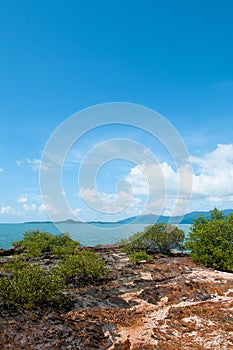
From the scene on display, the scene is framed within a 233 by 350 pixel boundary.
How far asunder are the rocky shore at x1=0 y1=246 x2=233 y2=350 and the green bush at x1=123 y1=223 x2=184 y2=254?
14.1 m

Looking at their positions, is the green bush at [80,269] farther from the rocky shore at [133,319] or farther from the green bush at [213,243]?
the green bush at [213,243]

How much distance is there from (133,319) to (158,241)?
20.4 m

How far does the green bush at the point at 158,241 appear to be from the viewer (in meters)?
30.5

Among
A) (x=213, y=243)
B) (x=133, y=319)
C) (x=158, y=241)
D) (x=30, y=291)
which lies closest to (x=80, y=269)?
(x=30, y=291)

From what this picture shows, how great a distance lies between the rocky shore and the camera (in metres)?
8.61

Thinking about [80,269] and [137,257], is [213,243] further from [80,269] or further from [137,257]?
[80,269]

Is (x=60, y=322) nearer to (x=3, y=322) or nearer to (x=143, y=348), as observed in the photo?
(x=3, y=322)

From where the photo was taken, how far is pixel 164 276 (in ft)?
58.6

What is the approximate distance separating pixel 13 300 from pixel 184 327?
20.6 feet

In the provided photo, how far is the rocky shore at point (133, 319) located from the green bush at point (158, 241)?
46.4 feet

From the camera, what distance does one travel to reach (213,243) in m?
22.1

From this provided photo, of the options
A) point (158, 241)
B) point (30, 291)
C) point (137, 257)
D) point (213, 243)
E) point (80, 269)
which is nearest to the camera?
point (30, 291)

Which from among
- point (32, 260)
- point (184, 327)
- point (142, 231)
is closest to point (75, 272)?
point (184, 327)

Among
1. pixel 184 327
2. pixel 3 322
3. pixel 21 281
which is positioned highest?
pixel 21 281
